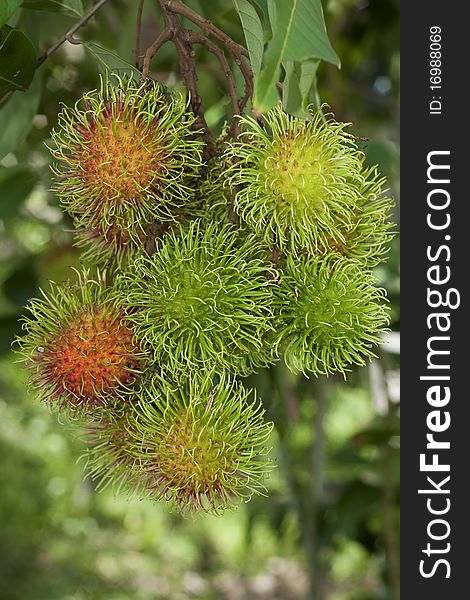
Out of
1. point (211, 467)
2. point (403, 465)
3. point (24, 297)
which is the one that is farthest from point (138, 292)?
point (24, 297)

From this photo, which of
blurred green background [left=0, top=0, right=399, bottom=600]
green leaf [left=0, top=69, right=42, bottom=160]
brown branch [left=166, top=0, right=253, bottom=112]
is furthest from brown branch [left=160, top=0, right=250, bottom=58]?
green leaf [left=0, top=69, right=42, bottom=160]

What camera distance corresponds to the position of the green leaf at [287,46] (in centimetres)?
70

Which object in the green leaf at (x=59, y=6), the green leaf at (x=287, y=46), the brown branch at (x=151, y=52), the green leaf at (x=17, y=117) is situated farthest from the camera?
the green leaf at (x=17, y=117)

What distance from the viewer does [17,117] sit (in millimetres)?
1132

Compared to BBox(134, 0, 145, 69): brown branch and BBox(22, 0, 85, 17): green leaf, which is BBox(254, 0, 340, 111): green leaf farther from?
BBox(22, 0, 85, 17): green leaf

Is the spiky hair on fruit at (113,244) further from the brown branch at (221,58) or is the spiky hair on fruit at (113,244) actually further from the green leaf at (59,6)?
the green leaf at (59,6)

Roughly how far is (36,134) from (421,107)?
36.4 inches

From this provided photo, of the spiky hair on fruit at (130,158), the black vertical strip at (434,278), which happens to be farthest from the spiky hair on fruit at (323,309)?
the black vertical strip at (434,278)

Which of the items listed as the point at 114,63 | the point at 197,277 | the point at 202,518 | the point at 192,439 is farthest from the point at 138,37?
the point at 202,518

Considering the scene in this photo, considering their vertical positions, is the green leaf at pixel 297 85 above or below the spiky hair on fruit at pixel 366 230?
above

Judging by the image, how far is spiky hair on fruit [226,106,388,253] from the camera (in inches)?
30.5

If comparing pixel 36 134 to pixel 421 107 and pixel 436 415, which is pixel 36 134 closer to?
pixel 421 107

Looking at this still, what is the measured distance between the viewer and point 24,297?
5.81 ft

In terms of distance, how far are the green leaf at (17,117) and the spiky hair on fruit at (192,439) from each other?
1.61 ft
